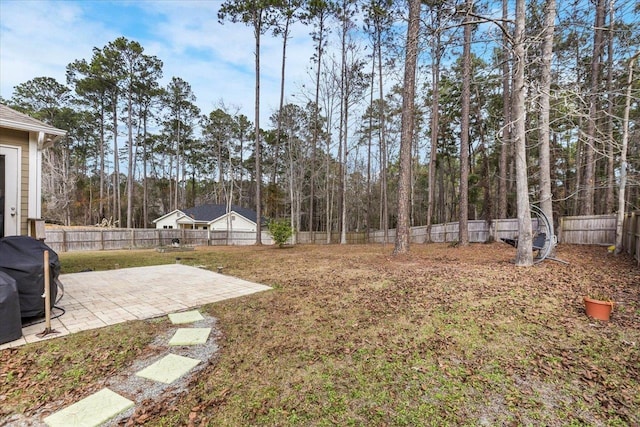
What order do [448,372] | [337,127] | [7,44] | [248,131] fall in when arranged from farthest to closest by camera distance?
[248,131], [337,127], [7,44], [448,372]

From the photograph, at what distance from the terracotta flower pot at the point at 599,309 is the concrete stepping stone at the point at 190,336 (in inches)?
173

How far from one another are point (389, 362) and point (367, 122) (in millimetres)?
20356

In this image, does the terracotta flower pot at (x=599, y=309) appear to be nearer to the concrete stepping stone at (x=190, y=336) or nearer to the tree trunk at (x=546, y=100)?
the tree trunk at (x=546, y=100)

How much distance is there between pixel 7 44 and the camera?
9.44 metres

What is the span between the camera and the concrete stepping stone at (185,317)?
325cm

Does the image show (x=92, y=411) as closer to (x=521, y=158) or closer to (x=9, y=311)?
(x=9, y=311)

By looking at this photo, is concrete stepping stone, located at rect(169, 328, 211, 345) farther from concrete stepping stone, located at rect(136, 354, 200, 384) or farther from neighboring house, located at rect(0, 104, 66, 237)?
neighboring house, located at rect(0, 104, 66, 237)

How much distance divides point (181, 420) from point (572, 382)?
2912mm

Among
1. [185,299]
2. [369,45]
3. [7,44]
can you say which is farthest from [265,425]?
[369,45]

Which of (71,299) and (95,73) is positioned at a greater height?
(95,73)

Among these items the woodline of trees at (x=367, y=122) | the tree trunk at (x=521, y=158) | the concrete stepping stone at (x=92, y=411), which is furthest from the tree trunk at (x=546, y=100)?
the concrete stepping stone at (x=92, y=411)

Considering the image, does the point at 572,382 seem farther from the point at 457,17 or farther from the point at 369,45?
the point at 369,45

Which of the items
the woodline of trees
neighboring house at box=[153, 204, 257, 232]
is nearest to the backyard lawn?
the woodline of trees

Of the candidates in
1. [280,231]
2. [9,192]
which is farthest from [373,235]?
[9,192]
